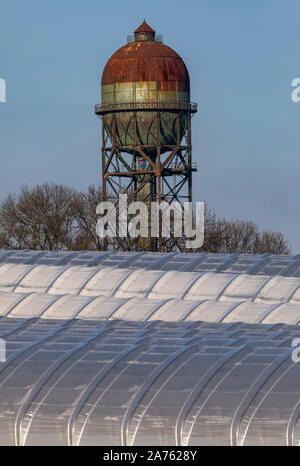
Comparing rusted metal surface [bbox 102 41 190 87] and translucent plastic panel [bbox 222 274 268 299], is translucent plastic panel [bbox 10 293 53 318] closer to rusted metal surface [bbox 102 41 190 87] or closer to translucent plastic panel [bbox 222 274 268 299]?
translucent plastic panel [bbox 222 274 268 299]

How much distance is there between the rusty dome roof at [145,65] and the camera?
88.9 meters

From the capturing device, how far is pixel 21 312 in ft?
155

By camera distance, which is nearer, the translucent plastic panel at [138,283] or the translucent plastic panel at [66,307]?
the translucent plastic panel at [66,307]

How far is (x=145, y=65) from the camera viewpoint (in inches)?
3506

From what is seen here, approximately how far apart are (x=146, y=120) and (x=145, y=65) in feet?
14.2

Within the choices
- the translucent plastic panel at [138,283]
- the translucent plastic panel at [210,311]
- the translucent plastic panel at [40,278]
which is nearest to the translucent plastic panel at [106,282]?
the translucent plastic panel at [138,283]

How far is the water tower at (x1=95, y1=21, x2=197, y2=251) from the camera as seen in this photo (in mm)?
88125

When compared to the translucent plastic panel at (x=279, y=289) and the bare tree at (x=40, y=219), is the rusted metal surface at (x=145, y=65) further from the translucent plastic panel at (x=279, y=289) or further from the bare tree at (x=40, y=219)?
the translucent plastic panel at (x=279, y=289)

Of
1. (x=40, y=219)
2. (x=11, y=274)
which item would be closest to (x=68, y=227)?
(x=40, y=219)

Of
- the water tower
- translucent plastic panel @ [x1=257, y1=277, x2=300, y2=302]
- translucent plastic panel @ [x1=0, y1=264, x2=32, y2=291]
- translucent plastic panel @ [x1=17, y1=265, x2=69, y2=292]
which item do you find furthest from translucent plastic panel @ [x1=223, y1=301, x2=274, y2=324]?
the water tower

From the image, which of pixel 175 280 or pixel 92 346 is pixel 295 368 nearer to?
pixel 92 346

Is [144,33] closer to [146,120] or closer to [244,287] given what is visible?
[146,120]

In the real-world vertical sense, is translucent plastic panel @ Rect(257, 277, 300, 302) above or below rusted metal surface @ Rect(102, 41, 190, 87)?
below
